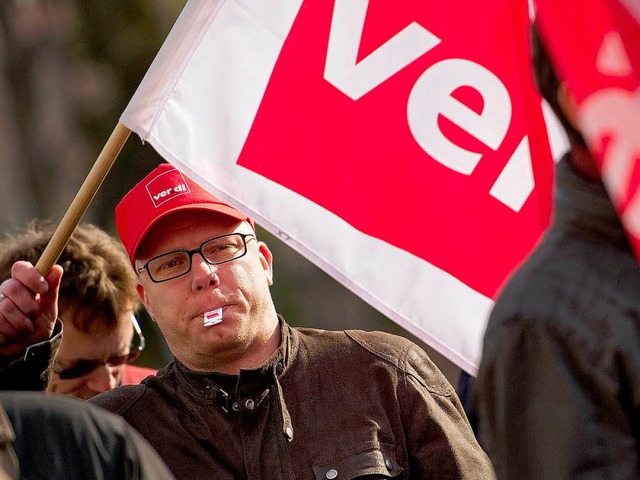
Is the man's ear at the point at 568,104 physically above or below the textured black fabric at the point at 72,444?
above

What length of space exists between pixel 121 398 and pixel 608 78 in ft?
6.13

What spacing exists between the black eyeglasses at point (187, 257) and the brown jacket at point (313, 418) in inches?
9.7

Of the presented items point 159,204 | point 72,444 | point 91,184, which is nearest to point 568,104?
point 72,444

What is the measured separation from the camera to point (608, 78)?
220cm

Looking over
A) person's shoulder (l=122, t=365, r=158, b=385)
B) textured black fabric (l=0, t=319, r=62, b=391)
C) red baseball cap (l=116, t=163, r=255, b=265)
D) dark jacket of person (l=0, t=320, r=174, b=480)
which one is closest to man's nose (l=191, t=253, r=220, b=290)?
red baseball cap (l=116, t=163, r=255, b=265)

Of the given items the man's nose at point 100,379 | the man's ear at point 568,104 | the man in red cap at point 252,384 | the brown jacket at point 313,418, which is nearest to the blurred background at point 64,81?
the man's nose at point 100,379

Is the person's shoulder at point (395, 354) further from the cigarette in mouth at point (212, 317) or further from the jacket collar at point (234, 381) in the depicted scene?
the cigarette in mouth at point (212, 317)

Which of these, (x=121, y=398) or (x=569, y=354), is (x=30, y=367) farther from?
(x=569, y=354)

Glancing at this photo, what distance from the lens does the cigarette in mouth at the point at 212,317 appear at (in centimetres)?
357

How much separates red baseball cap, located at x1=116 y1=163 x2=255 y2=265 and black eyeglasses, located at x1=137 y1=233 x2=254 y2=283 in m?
0.08

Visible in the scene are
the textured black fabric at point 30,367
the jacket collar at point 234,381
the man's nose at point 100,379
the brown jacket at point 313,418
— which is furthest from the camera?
the man's nose at point 100,379

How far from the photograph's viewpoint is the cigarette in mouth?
140 inches

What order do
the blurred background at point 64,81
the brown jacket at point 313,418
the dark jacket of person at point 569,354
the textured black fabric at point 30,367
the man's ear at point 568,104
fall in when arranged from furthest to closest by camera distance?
the blurred background at point 64,81 → the textured black fabric at point 30,367 → the brown jacket at point 313,418 → the man's ear at point 568,104 → the dark jacket of person at point 569,354

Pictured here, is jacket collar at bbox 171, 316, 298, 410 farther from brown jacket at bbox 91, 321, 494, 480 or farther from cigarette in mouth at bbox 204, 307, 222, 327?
cigarette in mouth at bbox 204, 307, 222, 327
